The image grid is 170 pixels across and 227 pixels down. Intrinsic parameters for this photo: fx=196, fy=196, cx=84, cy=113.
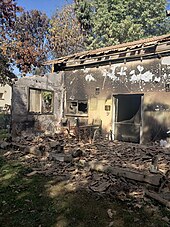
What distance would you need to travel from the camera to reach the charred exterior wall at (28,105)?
8.95 meters

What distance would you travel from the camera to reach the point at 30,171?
505cm

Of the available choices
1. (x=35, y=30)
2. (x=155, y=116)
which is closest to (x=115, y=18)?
(x=35, y=30)

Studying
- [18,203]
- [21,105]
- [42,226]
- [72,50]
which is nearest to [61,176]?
[18,203]

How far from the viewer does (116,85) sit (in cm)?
907

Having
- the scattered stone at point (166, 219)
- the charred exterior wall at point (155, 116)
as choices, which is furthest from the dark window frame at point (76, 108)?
the scattered stone at point (166, 219)

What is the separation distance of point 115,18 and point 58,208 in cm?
1846

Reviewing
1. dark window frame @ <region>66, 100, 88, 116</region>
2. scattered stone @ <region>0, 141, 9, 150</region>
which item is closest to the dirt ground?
scattered stone @ <region>0, 141, 9, 150</region>

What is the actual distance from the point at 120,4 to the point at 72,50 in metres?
6.09

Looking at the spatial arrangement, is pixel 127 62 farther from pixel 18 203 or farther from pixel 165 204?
pixel 18 203

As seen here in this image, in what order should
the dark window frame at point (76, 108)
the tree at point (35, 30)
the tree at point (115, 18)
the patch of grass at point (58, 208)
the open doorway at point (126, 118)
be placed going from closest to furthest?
the patch of grass at point (58, 208)
the open doorway at point (126, 118)
the dark window frame at point (76, 108)
the tree at point (115, 18)
the tree at point (35, 30)

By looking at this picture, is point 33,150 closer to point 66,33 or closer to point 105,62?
point 105,62

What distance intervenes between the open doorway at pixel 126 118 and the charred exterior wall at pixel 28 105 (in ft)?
10.6

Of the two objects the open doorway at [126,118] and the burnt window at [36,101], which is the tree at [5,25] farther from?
the open doorway at [126,118]

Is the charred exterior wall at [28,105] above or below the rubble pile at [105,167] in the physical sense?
above
